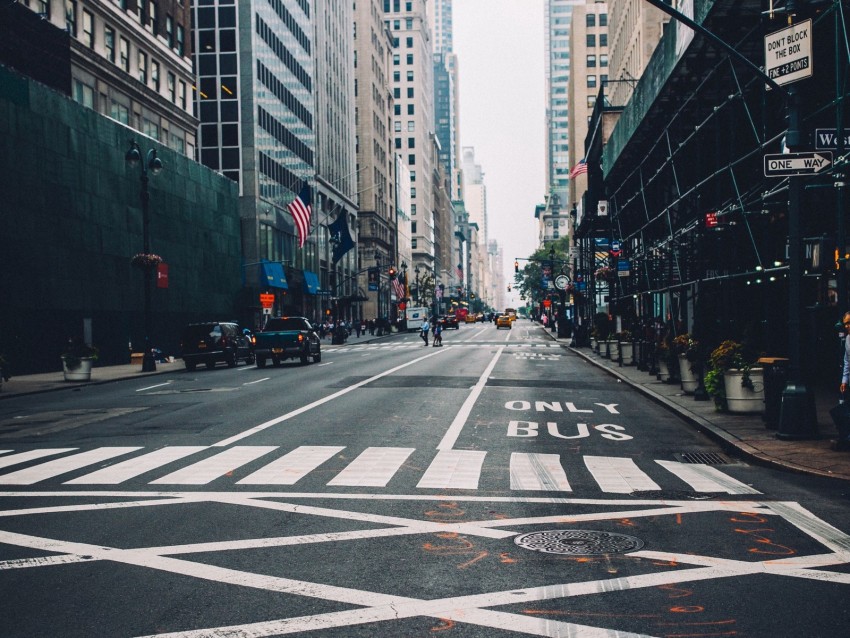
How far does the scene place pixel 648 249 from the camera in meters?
38.4

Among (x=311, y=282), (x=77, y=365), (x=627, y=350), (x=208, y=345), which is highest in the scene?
(x=311, y=282)

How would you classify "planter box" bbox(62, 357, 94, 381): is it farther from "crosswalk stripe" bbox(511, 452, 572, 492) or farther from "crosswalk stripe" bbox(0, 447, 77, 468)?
"crosswalk stripe" bbox(511, 452, 572, 492)

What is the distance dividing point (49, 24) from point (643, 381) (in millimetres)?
31514

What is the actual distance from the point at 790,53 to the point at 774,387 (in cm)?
495

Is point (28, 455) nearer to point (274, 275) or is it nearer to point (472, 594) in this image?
point (472, 594)

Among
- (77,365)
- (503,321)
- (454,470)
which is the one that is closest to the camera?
(454,470)

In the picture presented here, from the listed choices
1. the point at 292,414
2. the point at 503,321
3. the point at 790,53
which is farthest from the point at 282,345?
the point at 503,321

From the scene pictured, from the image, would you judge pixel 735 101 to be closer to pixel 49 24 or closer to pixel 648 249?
pixel 648 249

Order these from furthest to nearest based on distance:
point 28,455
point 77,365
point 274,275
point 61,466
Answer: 1. point 274,275
2. point 77,365
3. point 28,455
4. point 61,466

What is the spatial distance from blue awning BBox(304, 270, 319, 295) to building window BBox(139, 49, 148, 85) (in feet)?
108

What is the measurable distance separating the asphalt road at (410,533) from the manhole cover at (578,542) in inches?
1.3

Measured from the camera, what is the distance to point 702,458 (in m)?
12.4

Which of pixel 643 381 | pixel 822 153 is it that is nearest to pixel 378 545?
pixel 822 153

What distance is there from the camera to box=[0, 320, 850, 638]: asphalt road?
18.3 ft
